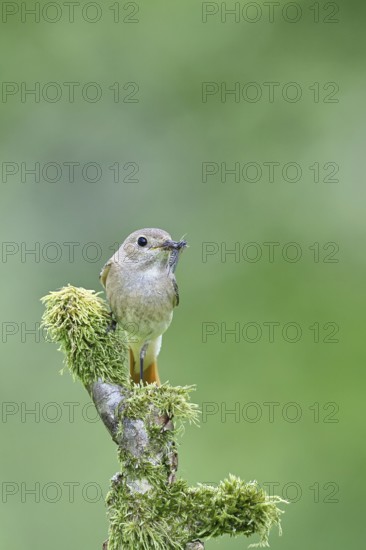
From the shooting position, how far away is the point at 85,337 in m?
3.62

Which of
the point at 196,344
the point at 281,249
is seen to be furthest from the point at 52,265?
the point at 281,249

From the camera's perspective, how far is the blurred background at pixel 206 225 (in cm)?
666

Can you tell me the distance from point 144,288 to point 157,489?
224 cm

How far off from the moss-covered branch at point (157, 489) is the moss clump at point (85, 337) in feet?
0.04

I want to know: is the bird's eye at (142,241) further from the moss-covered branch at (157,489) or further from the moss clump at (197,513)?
the moss clump at (197,513)

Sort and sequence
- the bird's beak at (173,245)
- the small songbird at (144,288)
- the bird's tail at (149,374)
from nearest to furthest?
1. the bird's beak at (173,245)
2. the small songbird at (144,288)
3. the bird's tail at (149,374)

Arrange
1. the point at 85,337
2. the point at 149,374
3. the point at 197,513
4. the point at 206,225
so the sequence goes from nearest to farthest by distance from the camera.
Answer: the point at 197,513 → the point at 85,337 → the point at 149,374 → the point at 206,225

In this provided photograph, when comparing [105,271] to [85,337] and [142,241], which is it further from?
[85,337]

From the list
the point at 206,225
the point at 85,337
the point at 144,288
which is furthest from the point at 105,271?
the point at 206,225

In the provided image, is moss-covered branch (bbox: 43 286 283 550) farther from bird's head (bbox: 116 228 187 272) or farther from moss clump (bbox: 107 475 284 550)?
bird's head (bbox: 116 228 187 272)

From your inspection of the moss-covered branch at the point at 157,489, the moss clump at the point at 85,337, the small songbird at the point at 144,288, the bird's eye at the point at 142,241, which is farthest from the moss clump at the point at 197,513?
the bird's eye at the point at 142,241

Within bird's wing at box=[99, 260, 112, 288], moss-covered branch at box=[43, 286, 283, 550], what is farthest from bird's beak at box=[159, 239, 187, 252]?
moss-covered branch at box=[43, 286, 283, 550]

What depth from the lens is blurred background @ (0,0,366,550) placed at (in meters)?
6.66

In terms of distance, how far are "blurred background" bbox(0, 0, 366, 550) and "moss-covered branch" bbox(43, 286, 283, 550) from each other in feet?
10.8
